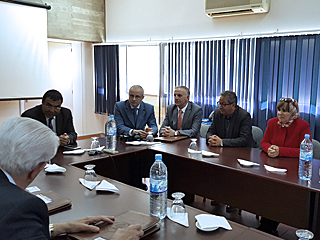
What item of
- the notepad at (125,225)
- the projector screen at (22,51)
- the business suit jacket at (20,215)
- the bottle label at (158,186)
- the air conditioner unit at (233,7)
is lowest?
the notepad at (125,225)

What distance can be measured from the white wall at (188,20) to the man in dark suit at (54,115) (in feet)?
10.1

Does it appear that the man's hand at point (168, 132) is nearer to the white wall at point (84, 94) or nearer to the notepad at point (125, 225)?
the notepad at point (125, 225)

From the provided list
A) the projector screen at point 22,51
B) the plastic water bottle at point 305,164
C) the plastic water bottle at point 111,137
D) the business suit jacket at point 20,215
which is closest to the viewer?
the business suit jacket at point 20,215

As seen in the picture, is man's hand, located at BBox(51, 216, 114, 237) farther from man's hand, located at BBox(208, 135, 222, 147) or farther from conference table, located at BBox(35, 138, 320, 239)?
man's hand, located at BBox(208, 135, 222, 147)

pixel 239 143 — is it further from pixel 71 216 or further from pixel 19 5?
pixel 19 5

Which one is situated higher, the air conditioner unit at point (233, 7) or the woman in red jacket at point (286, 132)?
the air conditioner unit at point (233, 7)

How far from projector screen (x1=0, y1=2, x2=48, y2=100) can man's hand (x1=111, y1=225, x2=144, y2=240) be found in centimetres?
482

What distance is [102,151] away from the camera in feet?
10.2

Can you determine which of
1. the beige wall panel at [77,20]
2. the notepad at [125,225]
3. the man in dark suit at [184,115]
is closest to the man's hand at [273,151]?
the man in dark suit at [184,115]

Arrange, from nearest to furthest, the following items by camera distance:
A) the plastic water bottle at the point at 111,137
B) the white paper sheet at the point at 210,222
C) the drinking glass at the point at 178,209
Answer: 1. the white paper sheet at the point at 210,222
2. the drinking glass at the point at 178,209
3. the plastic water bottle at the point at 111,137

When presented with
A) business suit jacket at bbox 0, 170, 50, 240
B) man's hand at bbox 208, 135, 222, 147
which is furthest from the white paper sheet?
man's hand at bbox 208, 135, 222, 147

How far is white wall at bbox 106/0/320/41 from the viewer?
4.45m

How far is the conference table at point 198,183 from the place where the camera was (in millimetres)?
1772

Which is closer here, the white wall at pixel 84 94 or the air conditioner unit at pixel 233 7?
the air conditioner unit at pixel 233 7
